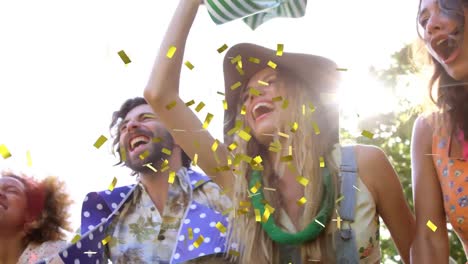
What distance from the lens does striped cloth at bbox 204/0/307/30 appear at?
2.15m

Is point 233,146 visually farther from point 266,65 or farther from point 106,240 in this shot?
point 106,240

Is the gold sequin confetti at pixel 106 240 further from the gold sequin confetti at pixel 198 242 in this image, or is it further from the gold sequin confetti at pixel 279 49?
the gold sequin confetti at pixel 279 49

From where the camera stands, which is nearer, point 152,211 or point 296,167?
point 296,167

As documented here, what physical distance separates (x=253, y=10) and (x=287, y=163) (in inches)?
18.9

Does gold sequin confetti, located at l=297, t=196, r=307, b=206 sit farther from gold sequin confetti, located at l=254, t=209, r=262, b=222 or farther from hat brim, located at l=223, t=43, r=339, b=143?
hat brim, located at l=223, t=43, r=339, b=143

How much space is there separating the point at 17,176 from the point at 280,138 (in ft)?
4.19

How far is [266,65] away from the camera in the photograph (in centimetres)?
242

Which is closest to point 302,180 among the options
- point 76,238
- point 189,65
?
point 189,65

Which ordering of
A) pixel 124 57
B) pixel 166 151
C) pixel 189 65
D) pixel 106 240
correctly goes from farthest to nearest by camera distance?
pixel 166 151
pixel 106 240
pixel 189 65
pixel 124 57

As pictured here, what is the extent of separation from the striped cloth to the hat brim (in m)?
0.18

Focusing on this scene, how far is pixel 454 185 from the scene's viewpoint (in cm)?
211

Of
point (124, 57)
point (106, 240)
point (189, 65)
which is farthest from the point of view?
point (106, 240)

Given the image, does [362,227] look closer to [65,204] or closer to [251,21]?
[251,21]

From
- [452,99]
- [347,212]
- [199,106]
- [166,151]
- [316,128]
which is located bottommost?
[347,212]
